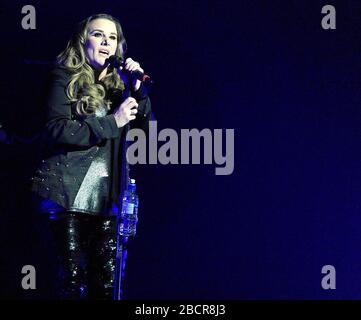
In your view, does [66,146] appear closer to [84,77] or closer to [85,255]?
[84,77]

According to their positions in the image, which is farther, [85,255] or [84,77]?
[84,77]

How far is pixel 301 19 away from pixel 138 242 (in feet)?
4.62

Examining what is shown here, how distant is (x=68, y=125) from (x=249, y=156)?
1045mm

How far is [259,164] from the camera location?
11.1 feet

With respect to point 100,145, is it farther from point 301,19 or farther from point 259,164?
point 301,19

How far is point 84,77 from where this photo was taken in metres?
2.85

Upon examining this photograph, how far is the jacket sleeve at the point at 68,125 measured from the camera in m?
2.71

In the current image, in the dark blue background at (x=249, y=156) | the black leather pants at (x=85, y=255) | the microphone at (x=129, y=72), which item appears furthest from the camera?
the dark blue background at (x=249, y=156)

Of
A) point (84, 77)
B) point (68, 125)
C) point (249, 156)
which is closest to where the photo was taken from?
point (68, 125)

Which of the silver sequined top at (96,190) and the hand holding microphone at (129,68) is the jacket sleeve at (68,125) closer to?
the silver sequined top at (96,190)

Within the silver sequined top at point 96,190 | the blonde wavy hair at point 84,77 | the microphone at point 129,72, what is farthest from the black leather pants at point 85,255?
the microphone at point 129,72

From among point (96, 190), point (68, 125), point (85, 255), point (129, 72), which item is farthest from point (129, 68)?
point (85, 255)

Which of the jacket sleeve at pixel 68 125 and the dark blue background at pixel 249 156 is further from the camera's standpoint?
the dark blue background at pixel 249 156
